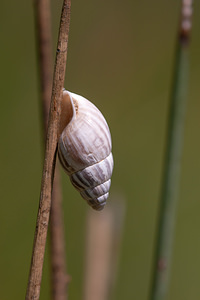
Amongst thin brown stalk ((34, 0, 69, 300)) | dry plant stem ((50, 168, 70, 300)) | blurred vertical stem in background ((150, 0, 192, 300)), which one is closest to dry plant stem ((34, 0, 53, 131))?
thin brown stalk ((34, 0, 69, 300))

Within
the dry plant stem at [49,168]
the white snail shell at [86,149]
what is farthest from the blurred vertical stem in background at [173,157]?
the dry plant stem at [49,168]

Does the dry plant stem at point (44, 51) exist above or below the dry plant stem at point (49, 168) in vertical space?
above

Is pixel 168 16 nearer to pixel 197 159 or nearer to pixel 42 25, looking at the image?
pixel 197 159

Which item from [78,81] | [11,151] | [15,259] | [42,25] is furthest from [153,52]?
[42,25]

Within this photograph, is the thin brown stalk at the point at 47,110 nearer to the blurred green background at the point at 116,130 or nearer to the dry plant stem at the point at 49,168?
the dry plant stem at the point at 49,168

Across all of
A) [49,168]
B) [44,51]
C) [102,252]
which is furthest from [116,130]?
[49,168]
